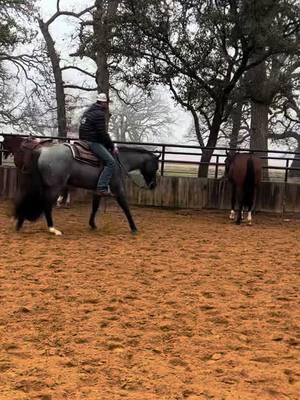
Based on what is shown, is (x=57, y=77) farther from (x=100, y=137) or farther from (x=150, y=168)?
(x=100, y=137)

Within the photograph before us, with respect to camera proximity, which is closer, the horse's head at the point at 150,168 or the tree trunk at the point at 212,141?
the horse's head at the point at 150,168

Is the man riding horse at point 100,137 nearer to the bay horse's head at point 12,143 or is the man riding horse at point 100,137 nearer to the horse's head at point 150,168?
the horse's head at point 150,168

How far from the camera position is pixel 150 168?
10031mm

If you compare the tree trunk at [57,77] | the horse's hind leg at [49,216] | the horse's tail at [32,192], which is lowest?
the horse's hind leg at [49,216]

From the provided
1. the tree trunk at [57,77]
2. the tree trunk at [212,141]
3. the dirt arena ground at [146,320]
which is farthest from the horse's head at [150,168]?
the tree trunk at [57,77]

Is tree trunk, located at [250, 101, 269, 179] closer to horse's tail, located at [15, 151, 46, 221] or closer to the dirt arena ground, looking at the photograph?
the dirt arena ground

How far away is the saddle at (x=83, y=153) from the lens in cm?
890

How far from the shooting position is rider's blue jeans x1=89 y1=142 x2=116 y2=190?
29.5 feet

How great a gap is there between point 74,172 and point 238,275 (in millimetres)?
3731

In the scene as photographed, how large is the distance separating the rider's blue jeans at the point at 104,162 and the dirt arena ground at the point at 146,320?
1033 millimetres

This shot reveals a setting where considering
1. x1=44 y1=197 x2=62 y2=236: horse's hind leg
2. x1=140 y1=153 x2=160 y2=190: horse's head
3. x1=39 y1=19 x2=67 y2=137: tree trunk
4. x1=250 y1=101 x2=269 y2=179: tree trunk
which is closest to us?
x1=44 y1=197 x2=62 y2=236: horse's hind leg

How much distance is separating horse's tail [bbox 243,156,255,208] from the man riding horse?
3197 mm

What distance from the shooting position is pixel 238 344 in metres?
3.96

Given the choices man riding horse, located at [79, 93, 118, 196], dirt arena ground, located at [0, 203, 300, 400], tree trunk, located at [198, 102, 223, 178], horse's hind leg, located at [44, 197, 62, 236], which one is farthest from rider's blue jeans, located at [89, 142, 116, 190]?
tree trunk, located at [198, 102, 223, 178]
